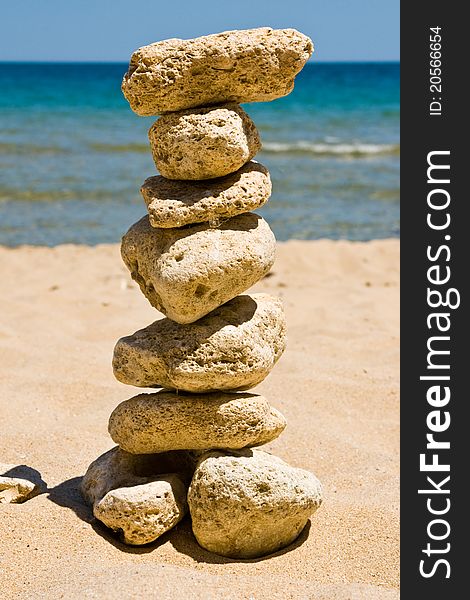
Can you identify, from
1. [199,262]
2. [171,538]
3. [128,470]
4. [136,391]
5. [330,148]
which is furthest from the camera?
[330,148]

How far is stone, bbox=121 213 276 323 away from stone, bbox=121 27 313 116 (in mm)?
594

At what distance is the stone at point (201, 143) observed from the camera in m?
3.71

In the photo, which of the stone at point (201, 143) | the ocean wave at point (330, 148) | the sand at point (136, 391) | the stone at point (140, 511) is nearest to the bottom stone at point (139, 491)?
the stone at point (140, 511)

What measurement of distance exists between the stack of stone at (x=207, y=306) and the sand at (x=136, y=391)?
21 cm

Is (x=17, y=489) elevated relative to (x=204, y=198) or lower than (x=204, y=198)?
lower

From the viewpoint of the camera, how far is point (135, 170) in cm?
1684

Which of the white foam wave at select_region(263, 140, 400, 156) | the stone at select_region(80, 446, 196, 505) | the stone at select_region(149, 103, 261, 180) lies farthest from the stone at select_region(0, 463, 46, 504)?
the white foam wave at select_region(263, 140, 400, 156)

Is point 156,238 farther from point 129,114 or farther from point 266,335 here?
point 129,114

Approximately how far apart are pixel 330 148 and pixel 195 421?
58.7 feet

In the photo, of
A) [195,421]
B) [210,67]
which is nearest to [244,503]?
[195,421]

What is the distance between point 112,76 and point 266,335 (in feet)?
187

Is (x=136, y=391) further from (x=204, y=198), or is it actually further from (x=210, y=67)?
(x=210, y=67)

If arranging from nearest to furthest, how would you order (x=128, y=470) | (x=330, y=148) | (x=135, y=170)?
(x=128, y=470)
(x=135, y=170)
(x=330, y=148)

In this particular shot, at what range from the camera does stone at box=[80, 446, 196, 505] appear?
406 cm
